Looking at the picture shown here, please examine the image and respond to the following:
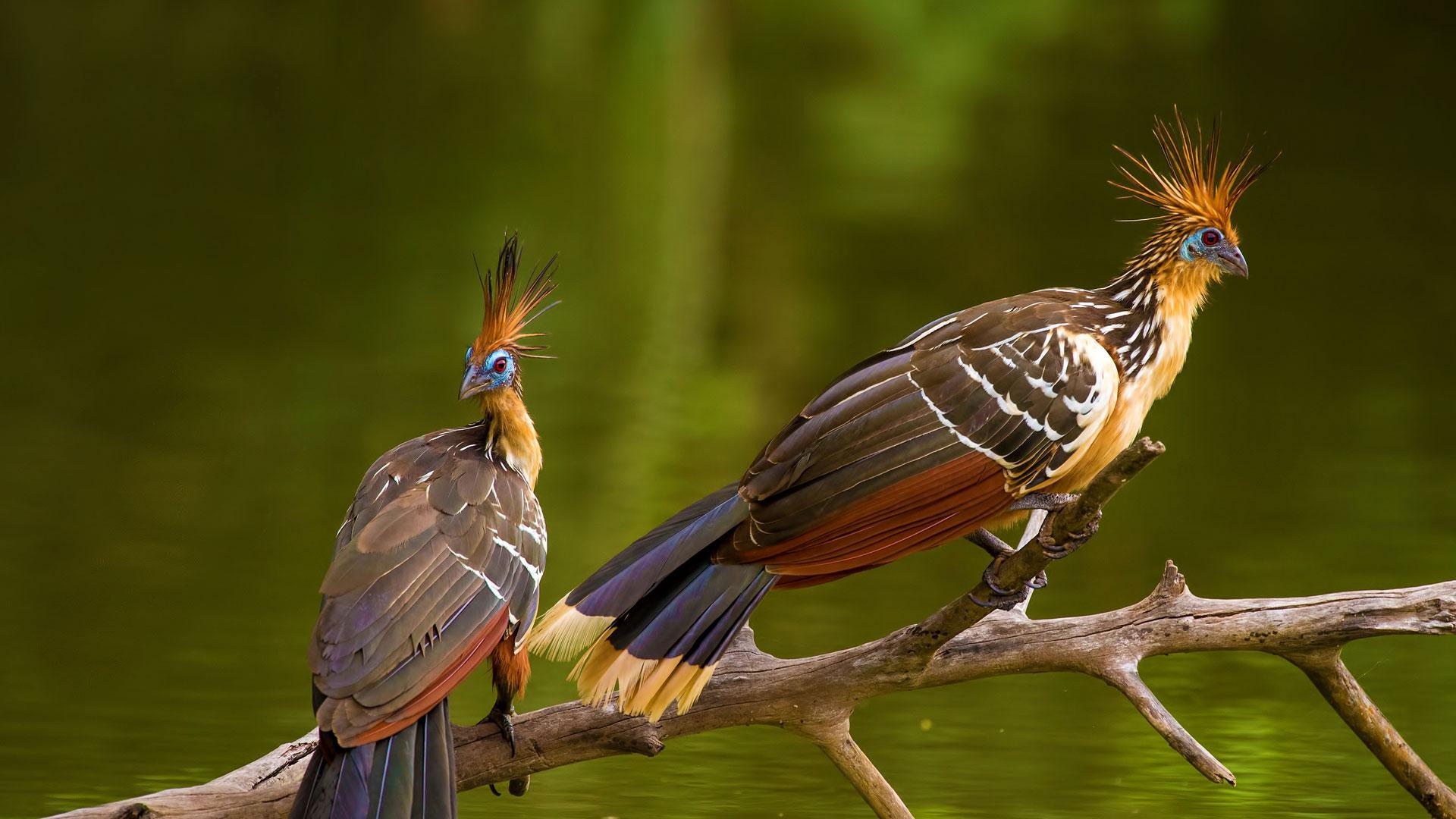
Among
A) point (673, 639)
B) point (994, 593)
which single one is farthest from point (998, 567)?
point (673, 639)

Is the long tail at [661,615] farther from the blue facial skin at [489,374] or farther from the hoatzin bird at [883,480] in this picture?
the blue facial skin at [489,374]

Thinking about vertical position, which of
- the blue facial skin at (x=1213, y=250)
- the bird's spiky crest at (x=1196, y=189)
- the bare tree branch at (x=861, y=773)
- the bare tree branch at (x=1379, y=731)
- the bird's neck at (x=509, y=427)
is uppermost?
the bird's neck at (x=509, y=427)

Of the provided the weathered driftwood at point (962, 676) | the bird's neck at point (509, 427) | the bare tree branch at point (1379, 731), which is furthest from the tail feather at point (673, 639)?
the bare tree branch at point (1379, 731)

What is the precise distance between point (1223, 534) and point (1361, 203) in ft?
31.4

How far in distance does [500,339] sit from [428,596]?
965 mm

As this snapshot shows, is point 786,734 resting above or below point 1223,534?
below

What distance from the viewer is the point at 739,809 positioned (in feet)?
19.8

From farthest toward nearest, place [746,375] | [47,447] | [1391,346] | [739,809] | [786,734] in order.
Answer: [1391,346] → [746,375] → [47,447] → [786,734] → [739,809]

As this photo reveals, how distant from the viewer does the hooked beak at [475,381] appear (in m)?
4.97

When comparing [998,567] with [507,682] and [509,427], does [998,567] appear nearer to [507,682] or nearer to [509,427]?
[507,682]

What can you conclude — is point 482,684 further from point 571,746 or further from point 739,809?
point 571,746

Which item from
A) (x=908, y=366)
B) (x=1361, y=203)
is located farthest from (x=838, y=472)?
(x=1361, y=203)

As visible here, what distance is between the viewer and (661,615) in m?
4.23

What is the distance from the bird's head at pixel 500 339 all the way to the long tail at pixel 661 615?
2.65 feet
